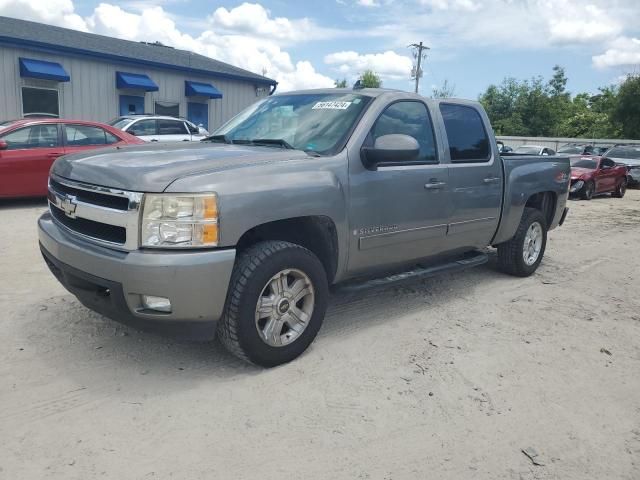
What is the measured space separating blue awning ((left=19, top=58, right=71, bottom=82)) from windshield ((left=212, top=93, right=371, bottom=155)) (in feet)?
47.8

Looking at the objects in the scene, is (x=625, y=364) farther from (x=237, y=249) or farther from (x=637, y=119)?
(x=637, y=119)

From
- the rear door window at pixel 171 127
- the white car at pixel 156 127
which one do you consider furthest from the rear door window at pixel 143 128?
the rear door window at pixel 171 127

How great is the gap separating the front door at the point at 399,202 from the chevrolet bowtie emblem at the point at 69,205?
1.81 meters

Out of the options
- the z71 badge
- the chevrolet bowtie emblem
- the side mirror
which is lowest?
the z71 badge

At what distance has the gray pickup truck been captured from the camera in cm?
312

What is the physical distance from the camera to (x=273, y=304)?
3547mm

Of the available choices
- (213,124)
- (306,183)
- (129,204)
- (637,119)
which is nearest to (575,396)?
(306,183)

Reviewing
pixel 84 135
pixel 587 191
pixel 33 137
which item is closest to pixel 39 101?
pixel 84 135

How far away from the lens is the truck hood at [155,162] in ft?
10.3

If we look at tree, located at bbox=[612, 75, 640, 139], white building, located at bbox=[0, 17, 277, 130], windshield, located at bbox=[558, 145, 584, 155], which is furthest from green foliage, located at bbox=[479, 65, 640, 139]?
white building, located at bbox=[0, 17, 277, 130]

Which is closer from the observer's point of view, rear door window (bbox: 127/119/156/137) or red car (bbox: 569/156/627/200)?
rear door window (bbox: 127/119/156/137)

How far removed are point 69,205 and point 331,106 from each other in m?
2.04

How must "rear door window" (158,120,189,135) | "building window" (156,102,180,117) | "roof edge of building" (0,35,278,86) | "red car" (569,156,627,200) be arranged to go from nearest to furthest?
1. "rear door window" (158,120,189,135)
2. "roof edge of building" (0,35,278,86)
3. "red car" (569,156,627,200)
4. "building window" (156,102,180,117)

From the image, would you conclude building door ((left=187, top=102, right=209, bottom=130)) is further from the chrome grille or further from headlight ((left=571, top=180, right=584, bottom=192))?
the chrome grille
